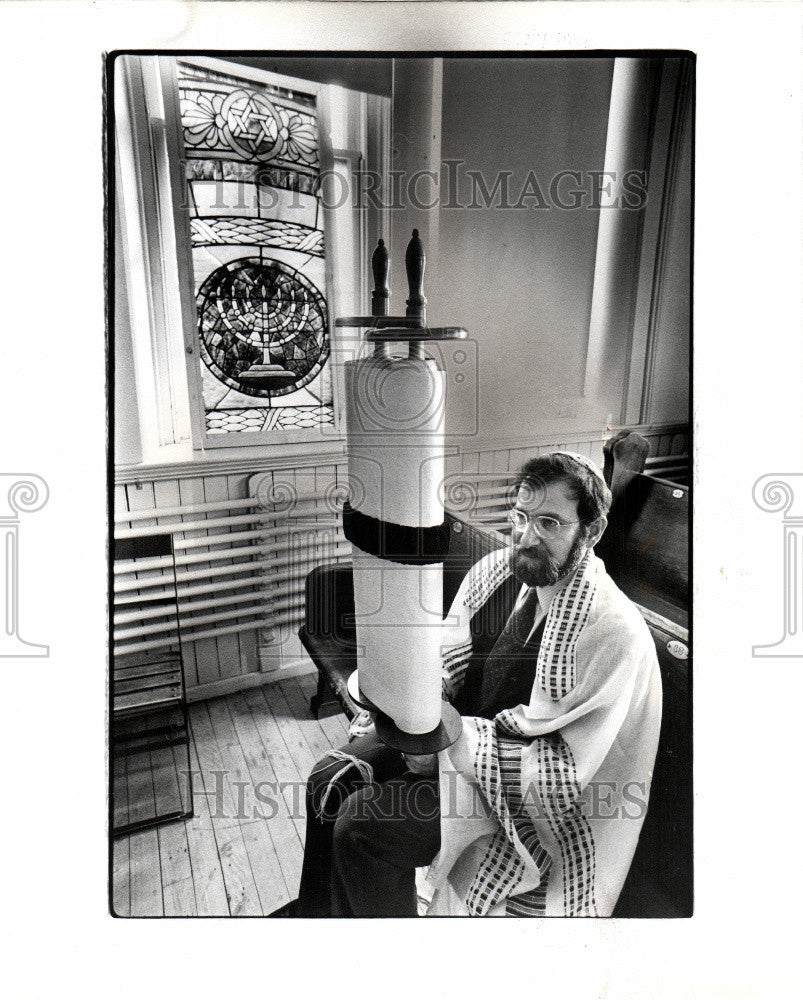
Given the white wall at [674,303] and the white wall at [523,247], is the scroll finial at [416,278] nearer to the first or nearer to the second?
the white wall at [523,247]

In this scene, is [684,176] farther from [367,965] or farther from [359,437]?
[367,965]

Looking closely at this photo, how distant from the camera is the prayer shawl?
107 centimetres

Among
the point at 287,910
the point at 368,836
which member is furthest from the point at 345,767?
the point at 287,910

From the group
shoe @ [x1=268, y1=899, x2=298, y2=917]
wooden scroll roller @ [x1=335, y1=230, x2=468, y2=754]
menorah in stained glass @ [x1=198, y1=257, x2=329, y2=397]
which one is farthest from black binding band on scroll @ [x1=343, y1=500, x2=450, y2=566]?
shoe @ [x1=268, y1=899, x2=298, y2=917]

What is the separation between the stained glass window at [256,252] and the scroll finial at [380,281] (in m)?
0.08

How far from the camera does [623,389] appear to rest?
3.53 ft

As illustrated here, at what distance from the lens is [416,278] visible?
1059 mm

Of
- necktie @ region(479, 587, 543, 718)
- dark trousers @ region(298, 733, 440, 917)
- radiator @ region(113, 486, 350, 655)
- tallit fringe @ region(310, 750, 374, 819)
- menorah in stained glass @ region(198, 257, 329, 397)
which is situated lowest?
dark trousers @ region(298, 733, 440, 917)

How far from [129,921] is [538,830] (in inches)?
27.6

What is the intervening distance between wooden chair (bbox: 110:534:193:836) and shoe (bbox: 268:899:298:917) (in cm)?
22

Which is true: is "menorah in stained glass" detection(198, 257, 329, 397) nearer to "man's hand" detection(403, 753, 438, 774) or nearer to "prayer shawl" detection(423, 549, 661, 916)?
"prayer shawl" detection(423, 549, 661, 916)

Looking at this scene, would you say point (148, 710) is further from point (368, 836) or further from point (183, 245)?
point (183, 245)

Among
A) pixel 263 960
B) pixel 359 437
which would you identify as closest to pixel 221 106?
pixel 359 437

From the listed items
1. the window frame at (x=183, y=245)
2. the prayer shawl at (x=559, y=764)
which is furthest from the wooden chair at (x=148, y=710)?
the prayer shawl at (x=559, y=764)
